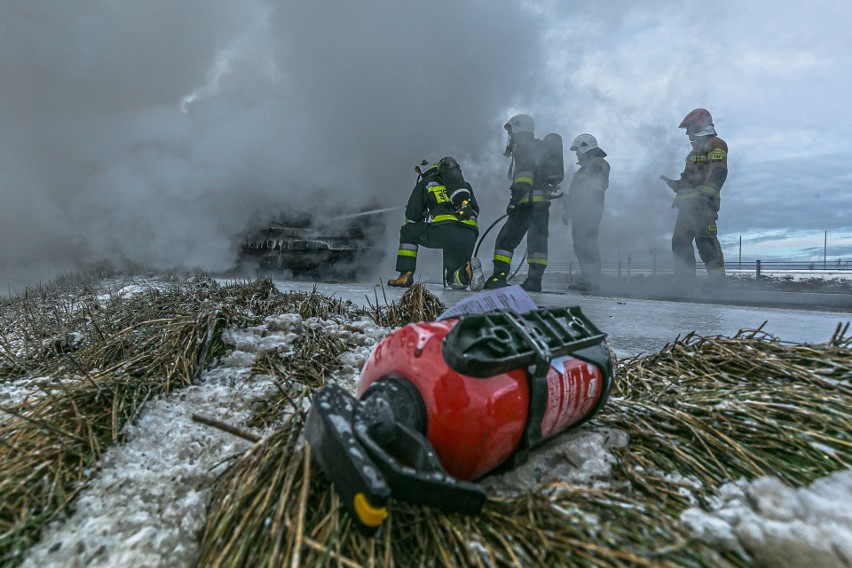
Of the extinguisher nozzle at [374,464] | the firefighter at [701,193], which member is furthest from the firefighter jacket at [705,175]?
the extinguisher nozzle at [374,464]

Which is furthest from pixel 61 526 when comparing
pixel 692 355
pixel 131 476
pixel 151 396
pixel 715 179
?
pixel 715 179

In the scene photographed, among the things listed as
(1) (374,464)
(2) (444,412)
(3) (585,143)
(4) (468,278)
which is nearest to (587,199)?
(3) (585,143)

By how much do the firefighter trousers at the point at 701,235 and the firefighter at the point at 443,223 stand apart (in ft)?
10.6

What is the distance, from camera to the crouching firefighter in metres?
6.63

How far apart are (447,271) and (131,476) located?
17.7ft

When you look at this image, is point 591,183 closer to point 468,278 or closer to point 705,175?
point 705,175

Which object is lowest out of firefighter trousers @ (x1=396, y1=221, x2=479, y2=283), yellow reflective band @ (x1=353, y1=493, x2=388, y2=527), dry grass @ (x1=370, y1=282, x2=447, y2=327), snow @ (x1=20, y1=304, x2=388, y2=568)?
snow @ (x1=20, y1=304, x2=388, y2=568)

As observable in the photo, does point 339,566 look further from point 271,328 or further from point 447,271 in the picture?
point 447,271

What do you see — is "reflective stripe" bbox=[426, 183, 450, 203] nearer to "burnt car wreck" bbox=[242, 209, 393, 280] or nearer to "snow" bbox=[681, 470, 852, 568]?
"burnt car wreck" bbox=[242, 209, 393, 280]

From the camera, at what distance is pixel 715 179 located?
21.0 ft

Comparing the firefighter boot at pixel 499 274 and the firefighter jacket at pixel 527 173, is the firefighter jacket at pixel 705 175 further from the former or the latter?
the firefighter boot at pixel 499 274

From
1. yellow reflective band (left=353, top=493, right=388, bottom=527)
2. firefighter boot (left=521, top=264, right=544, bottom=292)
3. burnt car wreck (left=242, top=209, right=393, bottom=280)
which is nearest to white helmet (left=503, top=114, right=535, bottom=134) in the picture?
firefighter boot (left=521, top=264, right=544, bottom=292)

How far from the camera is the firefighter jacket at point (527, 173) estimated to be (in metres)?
6.63

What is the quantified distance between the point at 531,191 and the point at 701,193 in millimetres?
2441
